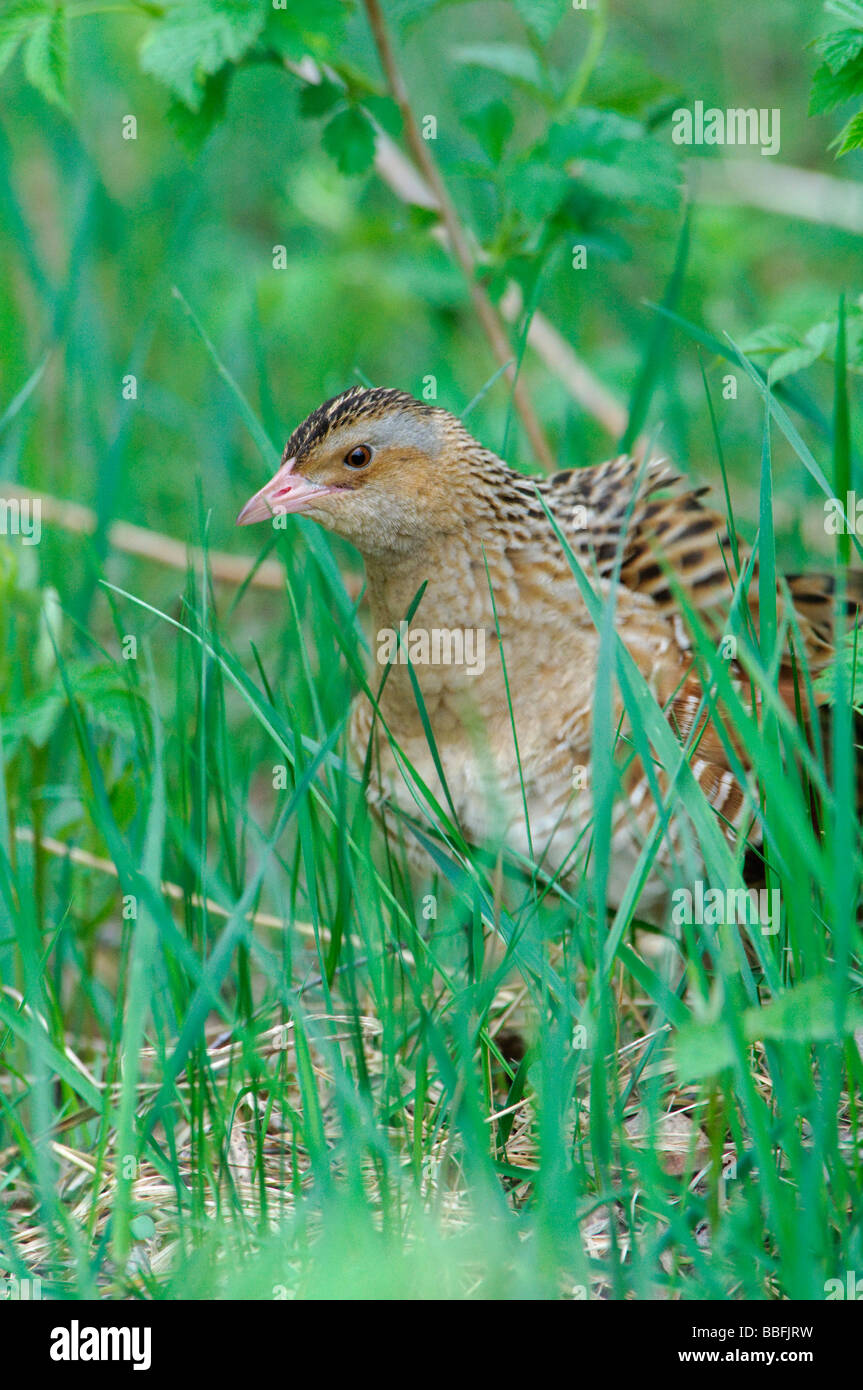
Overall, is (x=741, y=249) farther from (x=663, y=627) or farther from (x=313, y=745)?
(x=313, y=745)

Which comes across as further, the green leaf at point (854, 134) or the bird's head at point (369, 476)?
the bird's head at point (369, 476)

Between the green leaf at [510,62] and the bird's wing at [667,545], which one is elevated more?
the green leaf at [510,62]

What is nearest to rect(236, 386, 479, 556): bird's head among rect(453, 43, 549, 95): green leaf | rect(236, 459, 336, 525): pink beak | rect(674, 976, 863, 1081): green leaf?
rect(236, 459, 336, 525): pink beak

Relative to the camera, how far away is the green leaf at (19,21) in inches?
129

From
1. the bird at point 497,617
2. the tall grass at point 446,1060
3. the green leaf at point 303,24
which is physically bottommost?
the tall grass at point 446,1060

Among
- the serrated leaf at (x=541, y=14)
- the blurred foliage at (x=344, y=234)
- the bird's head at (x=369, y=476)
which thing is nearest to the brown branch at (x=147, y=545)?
the blurred foliage at (x=344, y=234)

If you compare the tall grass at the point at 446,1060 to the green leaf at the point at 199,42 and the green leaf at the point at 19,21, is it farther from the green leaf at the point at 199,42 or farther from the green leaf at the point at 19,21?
the green leaf at the point at 19,21

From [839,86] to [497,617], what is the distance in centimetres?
119

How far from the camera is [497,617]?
3127 mm

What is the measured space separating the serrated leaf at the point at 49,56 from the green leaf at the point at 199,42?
0.18 m

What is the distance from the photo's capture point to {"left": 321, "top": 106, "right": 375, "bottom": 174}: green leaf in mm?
3570

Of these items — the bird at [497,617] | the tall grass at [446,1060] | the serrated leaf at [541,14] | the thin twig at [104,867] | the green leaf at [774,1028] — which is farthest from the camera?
the serrated leaf at [541,14]

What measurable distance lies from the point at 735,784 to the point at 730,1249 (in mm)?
1105

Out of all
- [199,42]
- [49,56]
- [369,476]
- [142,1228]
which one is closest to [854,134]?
[369,476]
